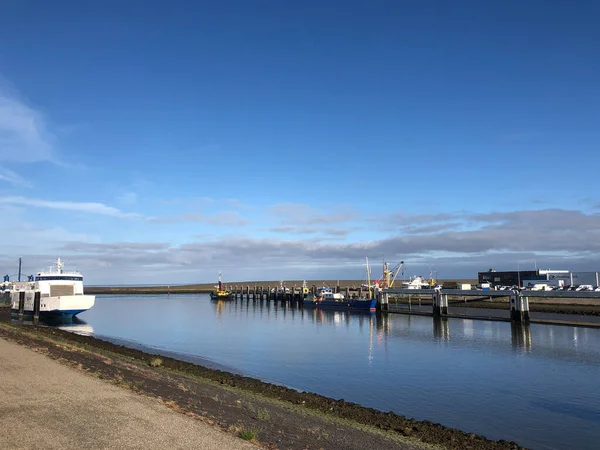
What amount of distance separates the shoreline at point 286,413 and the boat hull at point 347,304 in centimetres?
7087

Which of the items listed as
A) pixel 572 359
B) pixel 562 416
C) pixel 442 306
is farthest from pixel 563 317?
pixel 562 416

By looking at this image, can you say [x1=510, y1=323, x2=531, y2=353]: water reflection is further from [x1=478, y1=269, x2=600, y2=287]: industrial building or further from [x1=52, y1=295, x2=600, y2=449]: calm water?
[x1=478, y1=269, x2=600, y2=287]: industrial building

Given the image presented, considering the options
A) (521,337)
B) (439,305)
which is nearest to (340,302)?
(439,305)

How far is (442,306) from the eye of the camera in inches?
3113

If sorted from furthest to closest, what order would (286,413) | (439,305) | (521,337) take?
1. (439,305)
2. (521,337)
3. (286,413)

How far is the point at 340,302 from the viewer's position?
356 ft

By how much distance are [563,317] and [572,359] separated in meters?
37.8

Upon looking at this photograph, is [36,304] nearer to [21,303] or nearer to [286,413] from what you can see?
[21,303]

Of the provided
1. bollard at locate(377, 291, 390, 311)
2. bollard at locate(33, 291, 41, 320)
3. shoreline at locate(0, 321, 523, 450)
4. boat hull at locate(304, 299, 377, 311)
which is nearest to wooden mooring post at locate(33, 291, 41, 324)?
bollard at locate(33, 291, 41, 320)

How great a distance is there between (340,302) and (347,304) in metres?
3.84

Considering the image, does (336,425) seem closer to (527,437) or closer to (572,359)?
(527,437)

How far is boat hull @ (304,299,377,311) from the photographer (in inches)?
3812

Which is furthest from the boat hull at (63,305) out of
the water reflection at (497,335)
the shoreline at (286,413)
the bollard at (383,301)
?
the bollard at (383,301)

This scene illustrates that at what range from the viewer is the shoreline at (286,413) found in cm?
1552
